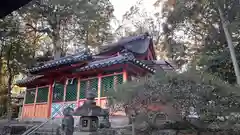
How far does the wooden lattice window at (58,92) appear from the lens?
1184cm

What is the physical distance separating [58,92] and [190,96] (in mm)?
8799

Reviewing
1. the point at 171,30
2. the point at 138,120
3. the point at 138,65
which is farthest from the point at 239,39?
the point at 138,120

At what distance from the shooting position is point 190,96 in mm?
5043

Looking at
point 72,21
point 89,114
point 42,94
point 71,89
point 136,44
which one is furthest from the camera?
point 72,21

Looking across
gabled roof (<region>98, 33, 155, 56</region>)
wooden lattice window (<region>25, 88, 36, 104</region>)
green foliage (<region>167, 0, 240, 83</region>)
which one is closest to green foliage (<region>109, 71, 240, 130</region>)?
green foliage (<region>167, 0, 240, 83</region>)

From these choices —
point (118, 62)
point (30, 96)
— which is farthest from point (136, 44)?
point (30, 96)

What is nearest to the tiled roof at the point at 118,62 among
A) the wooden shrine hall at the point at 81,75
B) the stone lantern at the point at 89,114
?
the wooden shrine hall at the point at 81,75

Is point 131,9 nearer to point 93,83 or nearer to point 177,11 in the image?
point 177,11

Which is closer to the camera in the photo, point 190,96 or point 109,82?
point 190,96

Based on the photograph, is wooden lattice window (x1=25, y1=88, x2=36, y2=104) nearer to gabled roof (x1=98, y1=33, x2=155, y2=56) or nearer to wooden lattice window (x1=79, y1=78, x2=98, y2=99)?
wooden lattice window (x1=79, y1=78, x2=98, y2=99)

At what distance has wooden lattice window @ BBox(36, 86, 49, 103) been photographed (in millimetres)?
12828

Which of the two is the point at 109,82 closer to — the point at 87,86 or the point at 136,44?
the point at 87,86

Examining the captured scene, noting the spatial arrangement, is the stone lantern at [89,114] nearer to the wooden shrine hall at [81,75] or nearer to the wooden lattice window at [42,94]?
the wooden shrine hall at [81,75]

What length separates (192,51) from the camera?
1702cm
